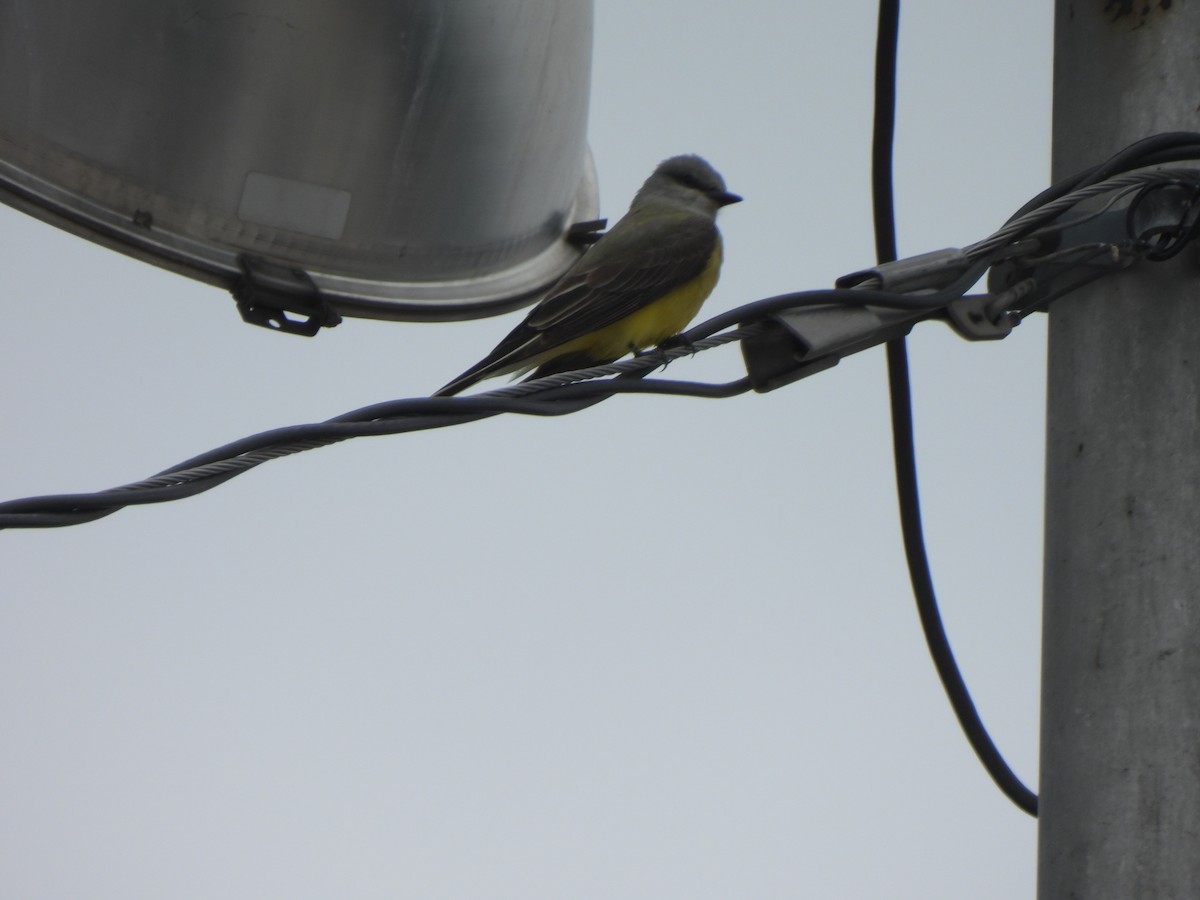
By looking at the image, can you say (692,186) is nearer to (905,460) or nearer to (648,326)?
(648,326)

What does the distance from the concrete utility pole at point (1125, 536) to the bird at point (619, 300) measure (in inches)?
50.9

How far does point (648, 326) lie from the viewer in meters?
4.55

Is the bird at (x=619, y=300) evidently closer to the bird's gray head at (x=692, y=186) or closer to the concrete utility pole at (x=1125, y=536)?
the bird's gray head at (x=692, y=186)

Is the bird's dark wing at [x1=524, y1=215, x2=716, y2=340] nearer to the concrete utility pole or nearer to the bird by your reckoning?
the bird

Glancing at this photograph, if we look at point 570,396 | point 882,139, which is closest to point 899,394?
point 882,139

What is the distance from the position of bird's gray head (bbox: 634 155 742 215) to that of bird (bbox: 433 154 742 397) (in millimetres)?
579

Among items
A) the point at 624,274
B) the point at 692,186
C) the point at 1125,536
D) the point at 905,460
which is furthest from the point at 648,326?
the point at 1125,536

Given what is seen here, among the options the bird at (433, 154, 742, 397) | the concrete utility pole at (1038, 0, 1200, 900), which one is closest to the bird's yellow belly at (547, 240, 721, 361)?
the bird at (433, 154, 742, 397)

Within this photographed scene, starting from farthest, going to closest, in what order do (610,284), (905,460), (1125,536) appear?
1. (610,284)
2. (905,460)
3. (1125,536)

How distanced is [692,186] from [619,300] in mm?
1726

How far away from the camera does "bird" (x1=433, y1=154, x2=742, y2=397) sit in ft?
13.5

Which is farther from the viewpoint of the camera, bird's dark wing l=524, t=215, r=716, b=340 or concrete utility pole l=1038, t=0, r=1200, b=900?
bird's dark wing l=524, t=215, r=716, b=340

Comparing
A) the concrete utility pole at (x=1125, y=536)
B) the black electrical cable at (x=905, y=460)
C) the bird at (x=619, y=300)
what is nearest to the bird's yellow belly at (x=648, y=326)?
the bird at (x=619, y=300)

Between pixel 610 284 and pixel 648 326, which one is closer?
pixel 610 284
